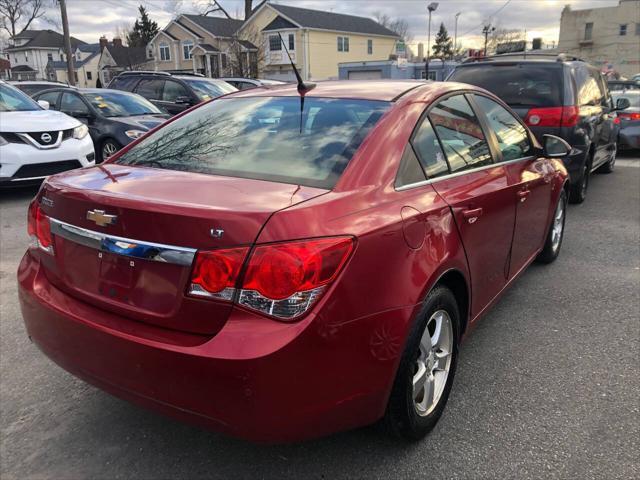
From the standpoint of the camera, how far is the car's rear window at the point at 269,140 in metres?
2.31

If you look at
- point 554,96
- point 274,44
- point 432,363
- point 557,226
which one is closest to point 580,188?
point 554,96

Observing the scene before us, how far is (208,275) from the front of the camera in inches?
72.4

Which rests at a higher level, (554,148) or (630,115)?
(554,148)

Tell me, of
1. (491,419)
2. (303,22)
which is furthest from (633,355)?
(303,22)

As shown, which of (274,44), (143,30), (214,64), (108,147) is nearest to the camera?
(108,147)

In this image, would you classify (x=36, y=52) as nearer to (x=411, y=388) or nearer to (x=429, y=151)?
(x=429, y=151)

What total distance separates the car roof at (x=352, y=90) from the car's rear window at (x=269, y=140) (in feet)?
0.24

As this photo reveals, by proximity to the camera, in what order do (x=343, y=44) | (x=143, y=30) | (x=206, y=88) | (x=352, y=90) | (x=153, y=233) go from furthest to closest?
(x=143, y=30) < (x=343, y=44) < (x=206, y=88) < (x=352, y=90) < (x=153, y=233)

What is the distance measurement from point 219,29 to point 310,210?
5097 cm

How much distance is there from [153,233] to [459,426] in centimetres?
169

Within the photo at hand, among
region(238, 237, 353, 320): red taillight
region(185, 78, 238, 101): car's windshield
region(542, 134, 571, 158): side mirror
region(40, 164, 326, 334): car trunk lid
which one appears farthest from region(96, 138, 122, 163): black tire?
region(238, 237, 353, 320): red taillight

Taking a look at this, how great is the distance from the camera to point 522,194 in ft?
11.2

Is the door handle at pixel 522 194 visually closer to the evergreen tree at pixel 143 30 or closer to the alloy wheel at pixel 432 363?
the alloy wheel at pixel 432 363

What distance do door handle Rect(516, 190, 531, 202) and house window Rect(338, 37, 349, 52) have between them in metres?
48.5
